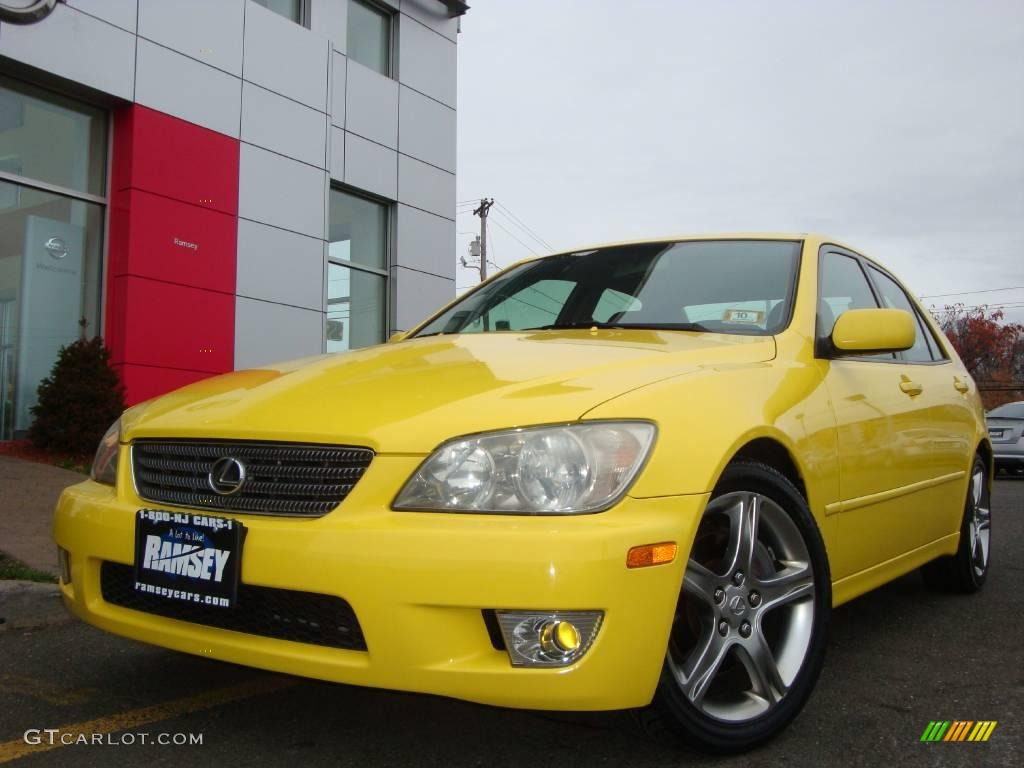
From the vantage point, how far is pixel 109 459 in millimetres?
2711

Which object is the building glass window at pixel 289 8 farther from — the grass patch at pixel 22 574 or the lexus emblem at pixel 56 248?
the grass patch at pixel 22 574

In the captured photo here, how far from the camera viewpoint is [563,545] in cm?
196

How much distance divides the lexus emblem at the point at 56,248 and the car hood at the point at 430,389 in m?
8.18

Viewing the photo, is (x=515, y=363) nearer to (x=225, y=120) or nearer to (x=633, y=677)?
(x=633, y=677)

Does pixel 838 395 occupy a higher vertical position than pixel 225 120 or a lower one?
lower

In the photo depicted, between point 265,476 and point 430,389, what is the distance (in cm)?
46

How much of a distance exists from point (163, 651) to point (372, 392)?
61.7 inches

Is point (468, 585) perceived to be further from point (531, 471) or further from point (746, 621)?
point (746, 621)

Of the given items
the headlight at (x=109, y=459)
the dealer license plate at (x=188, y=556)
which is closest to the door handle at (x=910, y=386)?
the dealer license plate at (x=188, y=556)

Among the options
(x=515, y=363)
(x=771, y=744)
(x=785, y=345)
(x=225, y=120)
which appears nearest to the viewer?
(x=771, y=744)

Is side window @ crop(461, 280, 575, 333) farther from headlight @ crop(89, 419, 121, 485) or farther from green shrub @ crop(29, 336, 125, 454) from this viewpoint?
green shrub @ crop(29, 336, 125, 454)

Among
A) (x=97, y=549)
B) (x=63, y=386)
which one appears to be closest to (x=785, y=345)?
(x=97, y=549)

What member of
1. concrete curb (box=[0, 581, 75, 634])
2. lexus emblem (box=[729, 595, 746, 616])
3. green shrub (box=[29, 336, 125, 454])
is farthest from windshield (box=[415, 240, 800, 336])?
green shrub (box=[29, 336, 125, 454])

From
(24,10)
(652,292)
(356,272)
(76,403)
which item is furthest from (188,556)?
(356,272)
